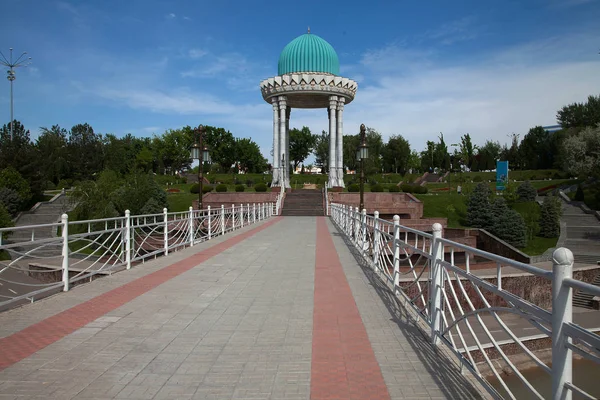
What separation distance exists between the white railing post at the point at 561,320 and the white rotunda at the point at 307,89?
1580 inches

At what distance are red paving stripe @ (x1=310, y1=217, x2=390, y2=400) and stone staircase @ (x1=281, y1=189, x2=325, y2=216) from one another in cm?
2763

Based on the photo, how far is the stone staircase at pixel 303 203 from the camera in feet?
117

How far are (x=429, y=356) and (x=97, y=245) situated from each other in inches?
880

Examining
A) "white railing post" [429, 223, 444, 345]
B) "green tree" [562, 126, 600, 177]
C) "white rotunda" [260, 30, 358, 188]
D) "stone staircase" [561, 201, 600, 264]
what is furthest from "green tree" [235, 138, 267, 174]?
"white railing post" [429, 223, 444, 345]

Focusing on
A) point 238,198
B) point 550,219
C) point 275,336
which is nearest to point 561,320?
point 275,336

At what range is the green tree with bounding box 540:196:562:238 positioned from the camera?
3366 centimetres

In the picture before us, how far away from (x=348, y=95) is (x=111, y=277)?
3845 cm

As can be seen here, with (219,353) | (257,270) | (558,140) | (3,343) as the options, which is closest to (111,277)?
(257,270)

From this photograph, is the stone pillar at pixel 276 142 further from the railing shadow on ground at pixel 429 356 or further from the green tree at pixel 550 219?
the railing shadow on ground at pixel 429 356

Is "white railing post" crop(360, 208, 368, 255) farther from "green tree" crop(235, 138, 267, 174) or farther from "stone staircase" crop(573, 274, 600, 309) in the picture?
"green tree" crop(235, 138, 267, 174)

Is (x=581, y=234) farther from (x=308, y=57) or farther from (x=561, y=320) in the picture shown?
(x=561, y=320)

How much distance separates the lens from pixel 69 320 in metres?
5.74

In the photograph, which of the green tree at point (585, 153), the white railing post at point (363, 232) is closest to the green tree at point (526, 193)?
the green tree at point (585, 153)

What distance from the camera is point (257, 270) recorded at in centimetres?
973
